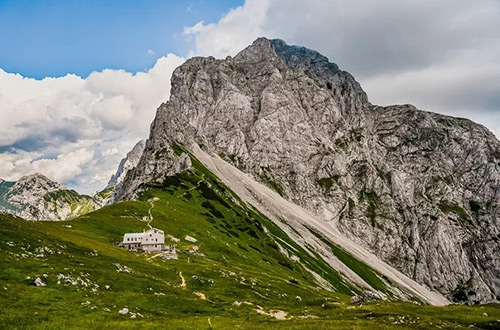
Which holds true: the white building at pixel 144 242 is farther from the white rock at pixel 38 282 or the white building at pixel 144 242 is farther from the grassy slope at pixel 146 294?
the white rock at pixel 38 282

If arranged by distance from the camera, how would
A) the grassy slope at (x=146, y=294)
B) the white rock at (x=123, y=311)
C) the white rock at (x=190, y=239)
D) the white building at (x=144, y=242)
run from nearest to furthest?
the grassy slope at (x=146, y=294) → the white rock at (x=123, y=311) → the white building at (x=144, y=242) → the white rock at (x=190, y=239)

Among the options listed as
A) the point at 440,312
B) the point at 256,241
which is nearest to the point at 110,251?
the point at 440,312

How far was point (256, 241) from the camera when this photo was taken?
15850 centimetres

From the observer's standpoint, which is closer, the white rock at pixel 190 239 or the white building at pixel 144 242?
the white building at pixel 144 242

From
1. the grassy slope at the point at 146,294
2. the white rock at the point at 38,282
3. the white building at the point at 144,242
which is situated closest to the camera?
the grassy slope at the point at 146,294

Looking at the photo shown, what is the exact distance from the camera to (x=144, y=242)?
3733 inches

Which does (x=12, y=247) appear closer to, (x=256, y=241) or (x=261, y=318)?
(x=261, y=318)

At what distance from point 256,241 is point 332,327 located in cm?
12649

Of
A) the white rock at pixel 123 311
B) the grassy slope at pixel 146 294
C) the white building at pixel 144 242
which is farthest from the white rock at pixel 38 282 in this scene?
the white building at pixel 144 242

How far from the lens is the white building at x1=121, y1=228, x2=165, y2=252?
93.1m

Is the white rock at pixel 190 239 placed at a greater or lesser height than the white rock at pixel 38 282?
lesser

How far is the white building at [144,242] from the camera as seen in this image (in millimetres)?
93125

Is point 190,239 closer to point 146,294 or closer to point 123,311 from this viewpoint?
point 146,294

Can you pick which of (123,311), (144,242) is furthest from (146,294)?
(144,242)
